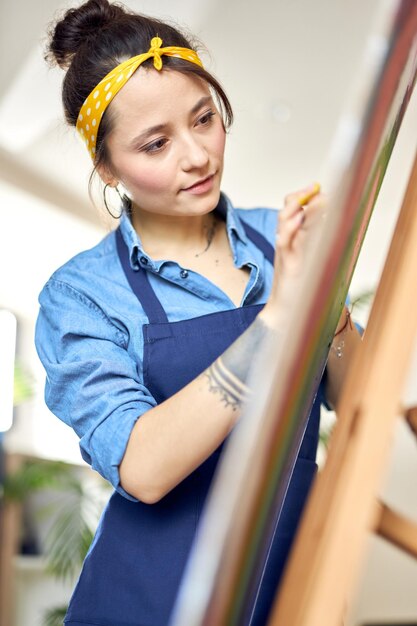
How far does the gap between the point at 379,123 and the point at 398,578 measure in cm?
600

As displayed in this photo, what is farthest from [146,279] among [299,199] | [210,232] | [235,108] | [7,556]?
[7,556]

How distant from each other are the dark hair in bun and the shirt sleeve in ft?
0.72

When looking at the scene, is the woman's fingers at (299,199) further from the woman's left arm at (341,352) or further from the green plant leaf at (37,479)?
the green plant leaf at (37,479)

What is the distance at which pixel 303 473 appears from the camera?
1096 millimetres

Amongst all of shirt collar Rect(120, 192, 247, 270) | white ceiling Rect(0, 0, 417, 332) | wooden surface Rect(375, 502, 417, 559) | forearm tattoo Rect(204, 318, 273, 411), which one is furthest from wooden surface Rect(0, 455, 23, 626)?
wooden surface Rect(375, 502, 417, 559)

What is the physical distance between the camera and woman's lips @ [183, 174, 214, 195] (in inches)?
42.3

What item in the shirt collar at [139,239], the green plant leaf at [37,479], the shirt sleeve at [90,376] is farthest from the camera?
the green plant leaf at [37,479]

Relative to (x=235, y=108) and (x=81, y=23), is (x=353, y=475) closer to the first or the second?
(x=81, y=23)

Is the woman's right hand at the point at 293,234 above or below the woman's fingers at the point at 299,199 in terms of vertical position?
below

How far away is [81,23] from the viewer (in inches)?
48.0

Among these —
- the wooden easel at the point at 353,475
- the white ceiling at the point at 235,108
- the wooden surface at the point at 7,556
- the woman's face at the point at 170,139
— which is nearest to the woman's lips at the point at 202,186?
the woman's face at the point at 170,139

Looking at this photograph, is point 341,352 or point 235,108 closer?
point 341,352

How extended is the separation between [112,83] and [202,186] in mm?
178

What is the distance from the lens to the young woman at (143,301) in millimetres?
1023
